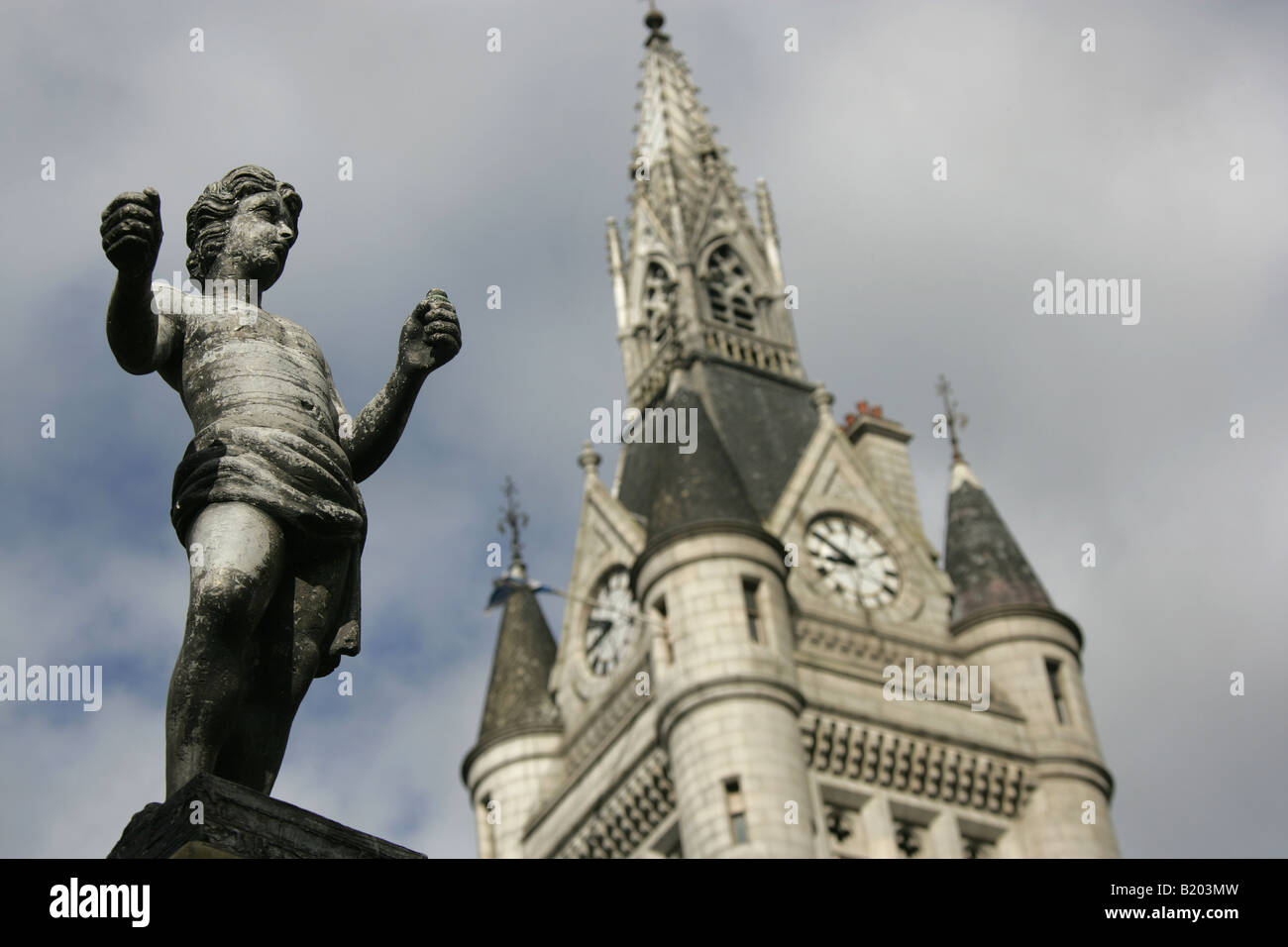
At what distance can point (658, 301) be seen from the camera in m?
64.3

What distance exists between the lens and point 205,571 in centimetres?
789

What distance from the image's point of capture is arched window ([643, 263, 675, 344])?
62.8 m

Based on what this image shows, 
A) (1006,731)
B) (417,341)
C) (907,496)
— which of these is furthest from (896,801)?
(417,341)

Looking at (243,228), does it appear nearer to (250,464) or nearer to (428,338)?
(428,338)

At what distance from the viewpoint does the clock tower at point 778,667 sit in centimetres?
4616

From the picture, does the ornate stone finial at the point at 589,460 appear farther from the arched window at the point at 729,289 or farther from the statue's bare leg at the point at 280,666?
the statue's bare leg at the point at 280,666

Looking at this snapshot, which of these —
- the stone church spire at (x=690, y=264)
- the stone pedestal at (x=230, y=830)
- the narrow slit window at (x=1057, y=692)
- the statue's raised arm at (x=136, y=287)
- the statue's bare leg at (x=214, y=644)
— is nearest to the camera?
the stone pedestal at (x=230, y=830)

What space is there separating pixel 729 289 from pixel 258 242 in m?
55.8

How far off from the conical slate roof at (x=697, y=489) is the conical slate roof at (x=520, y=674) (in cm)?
497

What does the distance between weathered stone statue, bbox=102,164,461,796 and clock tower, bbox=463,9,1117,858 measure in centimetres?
3354

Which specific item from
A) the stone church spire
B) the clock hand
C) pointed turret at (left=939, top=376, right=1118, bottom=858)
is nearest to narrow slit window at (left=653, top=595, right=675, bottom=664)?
the clock hand

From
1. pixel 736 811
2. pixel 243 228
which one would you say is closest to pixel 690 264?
pixel 736 811

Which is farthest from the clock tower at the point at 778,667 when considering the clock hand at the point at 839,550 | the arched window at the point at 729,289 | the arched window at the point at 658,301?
the arched window at the point at 729,289
